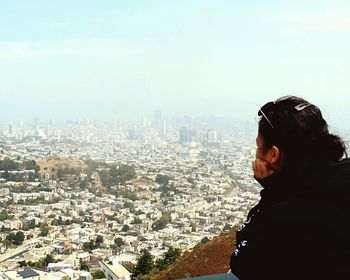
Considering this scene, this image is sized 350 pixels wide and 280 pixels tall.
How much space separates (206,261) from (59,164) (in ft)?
112

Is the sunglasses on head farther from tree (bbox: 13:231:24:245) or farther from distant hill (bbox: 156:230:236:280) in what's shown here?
tree (bbox: 13:231:24:245)

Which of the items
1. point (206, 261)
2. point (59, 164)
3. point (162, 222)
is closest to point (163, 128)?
point (59, 164)

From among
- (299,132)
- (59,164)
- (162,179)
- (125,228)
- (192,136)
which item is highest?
(299,132)

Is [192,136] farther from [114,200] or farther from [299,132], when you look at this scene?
[299,132]

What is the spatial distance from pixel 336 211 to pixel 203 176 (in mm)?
39580

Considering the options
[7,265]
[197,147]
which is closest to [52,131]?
[197,147]

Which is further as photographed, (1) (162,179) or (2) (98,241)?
(1) (162,179)

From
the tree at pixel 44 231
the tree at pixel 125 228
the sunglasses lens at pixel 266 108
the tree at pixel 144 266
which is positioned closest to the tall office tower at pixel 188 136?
the tree at pixel 125 228

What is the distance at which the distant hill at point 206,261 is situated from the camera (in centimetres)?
490

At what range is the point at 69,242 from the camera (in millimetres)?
21375

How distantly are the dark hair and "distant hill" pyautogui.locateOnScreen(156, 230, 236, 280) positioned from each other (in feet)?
12.4

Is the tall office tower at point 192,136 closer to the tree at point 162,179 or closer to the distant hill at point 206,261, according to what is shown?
the tree at point 162,179

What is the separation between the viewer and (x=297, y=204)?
979 mm

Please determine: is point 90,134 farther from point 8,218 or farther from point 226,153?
point 8,218
